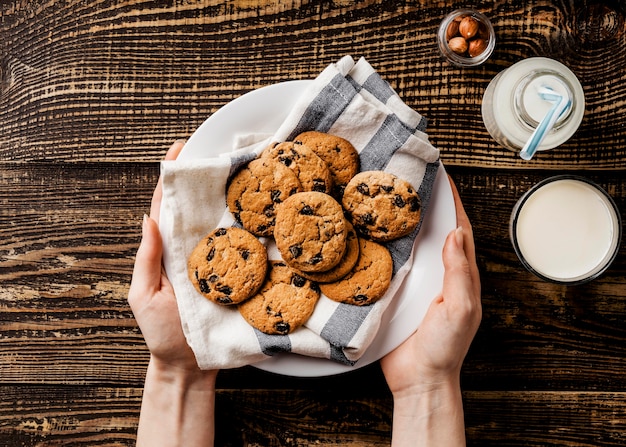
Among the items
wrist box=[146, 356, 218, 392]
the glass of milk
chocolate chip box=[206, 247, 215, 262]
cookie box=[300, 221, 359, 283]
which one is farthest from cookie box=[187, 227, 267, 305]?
the glass of milk

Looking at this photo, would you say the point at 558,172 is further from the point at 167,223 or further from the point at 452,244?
the point at 167,223

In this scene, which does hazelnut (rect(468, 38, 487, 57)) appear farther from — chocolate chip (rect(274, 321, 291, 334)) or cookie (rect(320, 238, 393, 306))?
chocolate chip (rect(274, 321, 291, 334))

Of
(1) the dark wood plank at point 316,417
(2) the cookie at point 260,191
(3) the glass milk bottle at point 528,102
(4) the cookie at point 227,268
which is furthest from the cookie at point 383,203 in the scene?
(1) the dark wood plank at point 316,417

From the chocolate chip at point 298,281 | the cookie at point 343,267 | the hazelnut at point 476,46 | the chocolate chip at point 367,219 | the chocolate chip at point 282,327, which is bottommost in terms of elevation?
the chocolate chip at point 282,327

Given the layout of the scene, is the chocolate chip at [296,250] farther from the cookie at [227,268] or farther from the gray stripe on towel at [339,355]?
the gray stripe on towel at [339,355]

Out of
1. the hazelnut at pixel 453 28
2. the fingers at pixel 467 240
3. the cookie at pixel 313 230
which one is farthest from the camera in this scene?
the hazelnut at pixel 453 28

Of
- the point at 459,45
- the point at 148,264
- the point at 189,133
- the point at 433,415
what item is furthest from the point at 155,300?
the point at 459,45
